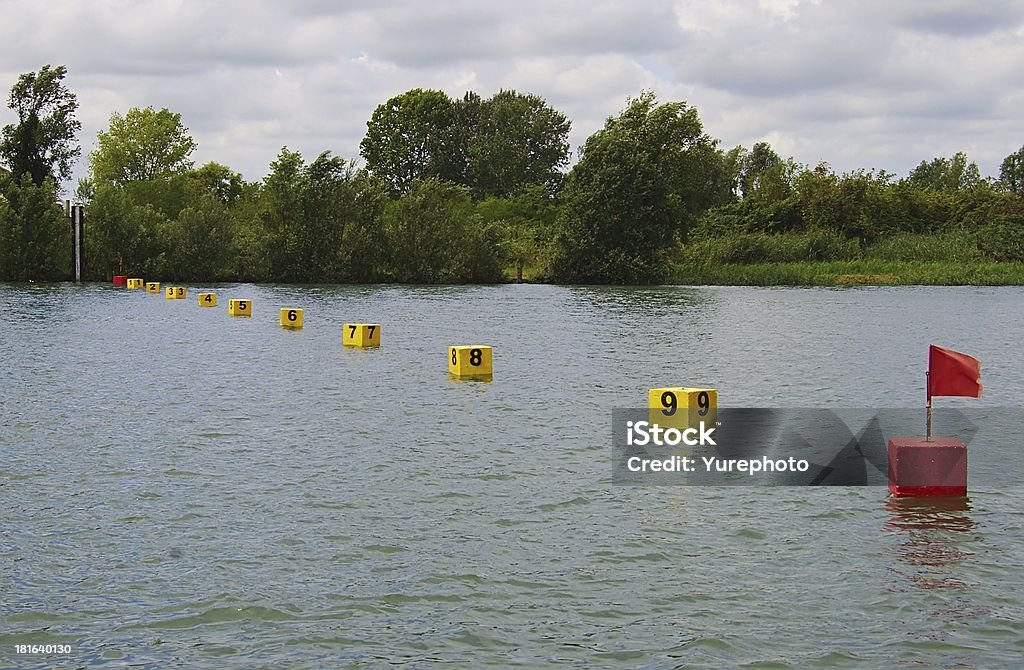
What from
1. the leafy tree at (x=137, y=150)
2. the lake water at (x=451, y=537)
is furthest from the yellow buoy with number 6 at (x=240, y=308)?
the leafy tree at (x=137, y=150)

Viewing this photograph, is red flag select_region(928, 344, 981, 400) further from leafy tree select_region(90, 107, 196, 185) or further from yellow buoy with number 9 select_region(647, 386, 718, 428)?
leafy tree select_region(90, 107, 196, 185)

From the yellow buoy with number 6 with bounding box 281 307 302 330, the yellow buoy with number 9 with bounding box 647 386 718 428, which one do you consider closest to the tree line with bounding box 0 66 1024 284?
the yellow buoy with number 6 with bounding box 281 307 302 330

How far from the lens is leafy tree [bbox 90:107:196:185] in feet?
307

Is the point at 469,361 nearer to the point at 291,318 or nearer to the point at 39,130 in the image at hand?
the point at 291,318

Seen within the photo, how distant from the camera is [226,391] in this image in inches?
636

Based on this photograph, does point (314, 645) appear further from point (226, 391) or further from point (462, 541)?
point (226, 391)

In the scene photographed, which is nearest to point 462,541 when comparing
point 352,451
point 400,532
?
point 400,532

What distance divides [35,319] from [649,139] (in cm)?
4265

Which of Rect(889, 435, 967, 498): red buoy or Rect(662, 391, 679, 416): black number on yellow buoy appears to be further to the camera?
Rect(662, 391, 679, 416): black number on yellow buoy

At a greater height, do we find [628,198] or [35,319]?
[628,198]

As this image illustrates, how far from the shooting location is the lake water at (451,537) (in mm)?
6184

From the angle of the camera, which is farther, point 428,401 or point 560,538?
point 428,401

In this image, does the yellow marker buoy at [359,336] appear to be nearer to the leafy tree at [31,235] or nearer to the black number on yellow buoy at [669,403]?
the black number on yellow buoy at [669,403]

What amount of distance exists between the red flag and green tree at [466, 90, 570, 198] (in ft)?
313
